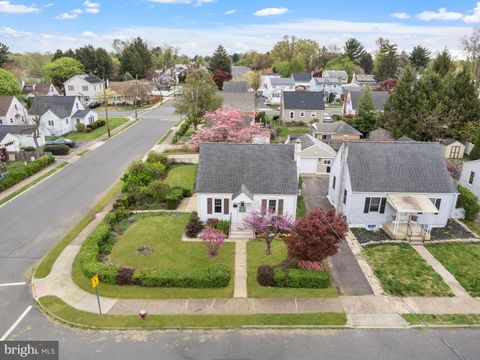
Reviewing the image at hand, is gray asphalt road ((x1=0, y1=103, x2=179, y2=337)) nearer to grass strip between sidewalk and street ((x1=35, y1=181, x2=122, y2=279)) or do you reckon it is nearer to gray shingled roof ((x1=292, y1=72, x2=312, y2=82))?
grass strip between sidewalk and street ((x1=35, y1=181, x2=122, y2=279))

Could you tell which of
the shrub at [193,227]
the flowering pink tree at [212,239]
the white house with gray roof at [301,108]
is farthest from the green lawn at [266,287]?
the white house with gray roof at [301,108]

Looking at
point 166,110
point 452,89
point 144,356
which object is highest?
point 452,89

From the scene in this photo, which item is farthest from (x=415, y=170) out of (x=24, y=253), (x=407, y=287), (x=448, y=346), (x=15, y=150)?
(x=15, y=150)

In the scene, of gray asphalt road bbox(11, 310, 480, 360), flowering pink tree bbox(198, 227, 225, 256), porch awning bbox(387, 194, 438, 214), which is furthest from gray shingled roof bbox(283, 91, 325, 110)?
gray asphalt road bbox(11, 310, 480, 360)

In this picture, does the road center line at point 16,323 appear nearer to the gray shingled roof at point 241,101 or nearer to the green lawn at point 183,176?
the green lawn at point 183,176

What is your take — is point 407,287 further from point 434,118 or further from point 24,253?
point 434,118
